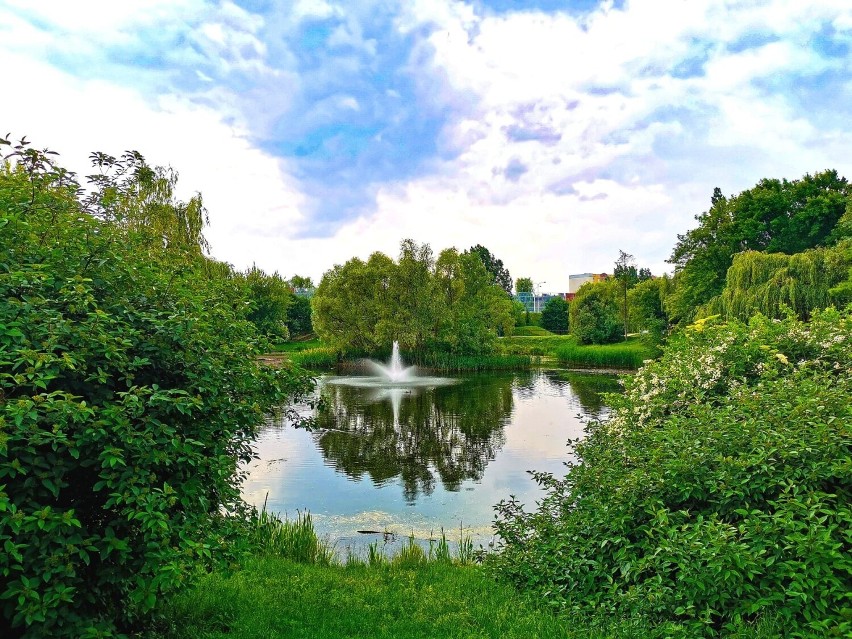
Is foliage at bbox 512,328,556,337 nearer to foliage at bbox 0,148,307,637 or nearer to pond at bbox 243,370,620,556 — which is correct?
pond at bbox 243,370,620,556

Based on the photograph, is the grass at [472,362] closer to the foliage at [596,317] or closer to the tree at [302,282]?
the foliage at [596,317]

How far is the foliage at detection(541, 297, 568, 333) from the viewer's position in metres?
72.9

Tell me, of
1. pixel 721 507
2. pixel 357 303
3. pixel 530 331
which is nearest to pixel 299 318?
pixel 357 303

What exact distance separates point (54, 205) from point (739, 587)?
629 centimetres

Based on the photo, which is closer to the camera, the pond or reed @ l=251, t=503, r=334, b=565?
reed @ l=251, t=503, r=334, b=565

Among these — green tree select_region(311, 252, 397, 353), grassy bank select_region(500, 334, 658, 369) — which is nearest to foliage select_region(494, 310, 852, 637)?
grassy bank select_region(500, 334, 658, 369)

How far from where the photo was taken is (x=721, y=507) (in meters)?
4.75

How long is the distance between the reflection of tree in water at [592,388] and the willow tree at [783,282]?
22.3 feet

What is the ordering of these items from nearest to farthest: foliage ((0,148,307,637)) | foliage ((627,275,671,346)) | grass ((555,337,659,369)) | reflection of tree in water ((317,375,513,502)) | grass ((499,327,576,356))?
foliage ((0,148,307,637))
reflection of tree in water ((317,375,513,502))
grass ((555,337,659,369))
foliage ((627,275,671,346))
grass ((499,327,576,356))

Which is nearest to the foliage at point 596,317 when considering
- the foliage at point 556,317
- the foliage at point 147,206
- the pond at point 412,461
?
the foliage at point 556,317

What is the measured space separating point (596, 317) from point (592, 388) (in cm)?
2419

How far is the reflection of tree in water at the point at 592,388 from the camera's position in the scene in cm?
2152

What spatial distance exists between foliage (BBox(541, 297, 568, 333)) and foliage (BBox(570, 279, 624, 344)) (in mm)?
18111

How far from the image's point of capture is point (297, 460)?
1432cm
